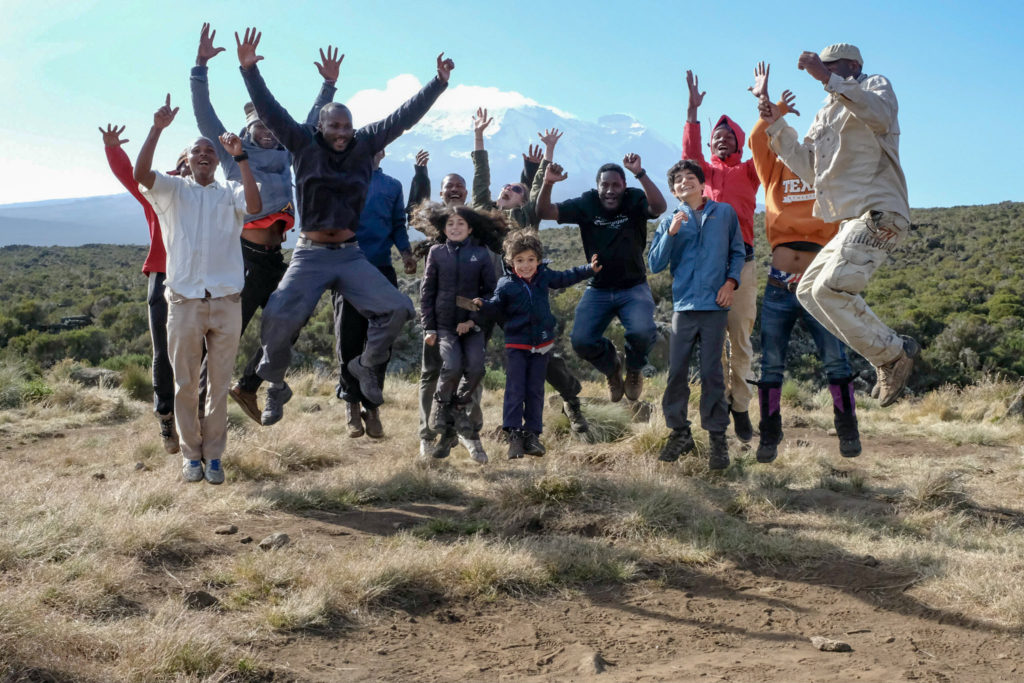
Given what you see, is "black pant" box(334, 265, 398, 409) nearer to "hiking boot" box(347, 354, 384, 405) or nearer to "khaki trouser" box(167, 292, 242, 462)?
"hiking boot" box(347, 354, 384, 405)

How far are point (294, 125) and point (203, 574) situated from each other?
3269 mm

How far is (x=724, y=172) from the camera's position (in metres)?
7.49

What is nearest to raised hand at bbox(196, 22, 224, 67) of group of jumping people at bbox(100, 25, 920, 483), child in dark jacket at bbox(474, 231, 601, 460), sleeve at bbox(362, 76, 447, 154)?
group of jumping people at bbox(100, 25, 920, 483)

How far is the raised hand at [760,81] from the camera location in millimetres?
6359

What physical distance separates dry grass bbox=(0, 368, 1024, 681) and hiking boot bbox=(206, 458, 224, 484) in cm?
27

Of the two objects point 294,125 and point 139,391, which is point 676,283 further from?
point 139,391

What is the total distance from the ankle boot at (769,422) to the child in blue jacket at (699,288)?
354 millimetres

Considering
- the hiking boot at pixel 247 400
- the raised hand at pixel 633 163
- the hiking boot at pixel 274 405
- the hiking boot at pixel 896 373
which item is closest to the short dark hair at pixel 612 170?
the raised hand at pixel 633 163

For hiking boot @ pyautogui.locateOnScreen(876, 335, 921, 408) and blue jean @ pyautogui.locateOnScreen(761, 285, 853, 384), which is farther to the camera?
blue jean @ pyautogui.locateOnScreen(761, 285, 853, 384)

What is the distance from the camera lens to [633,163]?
7.30 m

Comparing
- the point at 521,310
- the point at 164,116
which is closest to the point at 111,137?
the point at 164,116

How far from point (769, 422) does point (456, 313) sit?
8.70 ft

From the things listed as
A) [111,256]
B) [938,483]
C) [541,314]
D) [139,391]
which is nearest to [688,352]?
[541,314]

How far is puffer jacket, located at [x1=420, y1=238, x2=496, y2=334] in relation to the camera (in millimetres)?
7254
